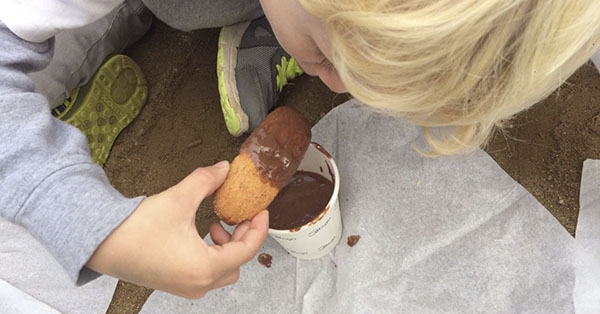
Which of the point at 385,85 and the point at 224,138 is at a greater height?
the point at 385,85

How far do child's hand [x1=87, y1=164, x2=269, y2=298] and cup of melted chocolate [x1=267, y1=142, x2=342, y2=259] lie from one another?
0.89 feet

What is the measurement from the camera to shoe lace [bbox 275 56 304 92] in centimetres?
147

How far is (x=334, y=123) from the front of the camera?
57.3 inches

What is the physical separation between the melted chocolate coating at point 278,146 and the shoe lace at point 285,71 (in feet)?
1.34

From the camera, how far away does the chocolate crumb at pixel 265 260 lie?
1344 mm

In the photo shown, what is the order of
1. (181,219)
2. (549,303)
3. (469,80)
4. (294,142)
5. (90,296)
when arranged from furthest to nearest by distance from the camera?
(90,296), (549,303), (294,142), (181,219), (469,80)

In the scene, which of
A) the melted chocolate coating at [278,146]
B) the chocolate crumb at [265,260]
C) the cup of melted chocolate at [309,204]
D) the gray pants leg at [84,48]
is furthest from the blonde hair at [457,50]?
the gray pants leg at [84,48]

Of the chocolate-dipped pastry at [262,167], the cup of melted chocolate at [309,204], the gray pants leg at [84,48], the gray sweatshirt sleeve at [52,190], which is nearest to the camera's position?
the gray sweatshirt sleeve at [52,190]

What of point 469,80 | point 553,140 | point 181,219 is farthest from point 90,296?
point 553,140

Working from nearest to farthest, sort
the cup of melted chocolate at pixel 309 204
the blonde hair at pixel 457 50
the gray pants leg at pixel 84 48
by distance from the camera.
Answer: the blonde hair at pixel 457 50
the cup of melted chocolate at pixel 309 204
the gray pants leg at pixel 84 48

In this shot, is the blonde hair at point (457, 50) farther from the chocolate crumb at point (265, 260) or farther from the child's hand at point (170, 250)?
the chocolate crumb at point (265, 260)

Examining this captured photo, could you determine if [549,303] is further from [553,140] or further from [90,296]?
[90,296]

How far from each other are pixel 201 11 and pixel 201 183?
1.86 feet

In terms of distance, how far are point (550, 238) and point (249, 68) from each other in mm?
832
